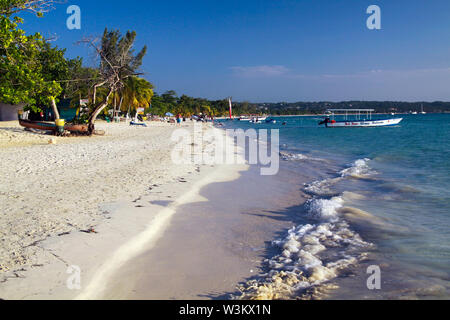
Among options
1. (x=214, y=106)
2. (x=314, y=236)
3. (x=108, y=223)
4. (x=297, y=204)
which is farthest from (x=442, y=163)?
(x=214, y=106)

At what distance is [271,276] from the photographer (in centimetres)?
412

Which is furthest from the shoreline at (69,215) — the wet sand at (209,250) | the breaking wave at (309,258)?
the breaking wave at (309,258)

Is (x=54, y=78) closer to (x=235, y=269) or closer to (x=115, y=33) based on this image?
(x=115, y=33)

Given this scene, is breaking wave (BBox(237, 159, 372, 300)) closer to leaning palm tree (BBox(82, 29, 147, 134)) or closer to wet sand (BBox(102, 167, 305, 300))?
wet sand (BBox(102, 167, 305, 300))

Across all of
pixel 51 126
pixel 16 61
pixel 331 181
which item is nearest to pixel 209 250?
pixel 331 181

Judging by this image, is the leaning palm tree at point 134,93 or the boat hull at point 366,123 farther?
the boat hull at point 366,123

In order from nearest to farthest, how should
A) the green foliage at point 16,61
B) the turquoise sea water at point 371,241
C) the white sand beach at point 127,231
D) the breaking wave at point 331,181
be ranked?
the white sand beach at point 127,231 < the turquoise sea water at point 371,241 < the breaking wave at point 331,181 < the green foliage at point 16,61

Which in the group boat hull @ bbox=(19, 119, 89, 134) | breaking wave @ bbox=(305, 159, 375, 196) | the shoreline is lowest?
breaking wave @ bbox=(305, 159, 375, 196)

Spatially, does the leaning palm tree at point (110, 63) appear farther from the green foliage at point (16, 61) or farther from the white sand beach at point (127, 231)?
the white sand beach at point (127, 231)

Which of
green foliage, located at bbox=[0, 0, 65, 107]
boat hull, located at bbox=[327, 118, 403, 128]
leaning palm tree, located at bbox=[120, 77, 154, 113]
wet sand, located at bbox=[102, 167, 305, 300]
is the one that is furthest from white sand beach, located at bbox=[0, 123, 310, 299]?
boat hull, located at bbox=[327, 118, 403, 128]

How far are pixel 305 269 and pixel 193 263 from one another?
1.43 metres

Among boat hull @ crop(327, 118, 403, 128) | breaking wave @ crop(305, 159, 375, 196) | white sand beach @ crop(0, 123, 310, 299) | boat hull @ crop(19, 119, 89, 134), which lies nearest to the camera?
white sand beach @ crop(0, 123, 310, 299)

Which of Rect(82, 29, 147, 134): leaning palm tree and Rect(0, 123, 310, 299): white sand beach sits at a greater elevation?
Rect(82, 29, 147, 134): leaning palm tree

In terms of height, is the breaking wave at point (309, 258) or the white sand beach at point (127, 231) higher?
the white sand beach at point (127, 231)
